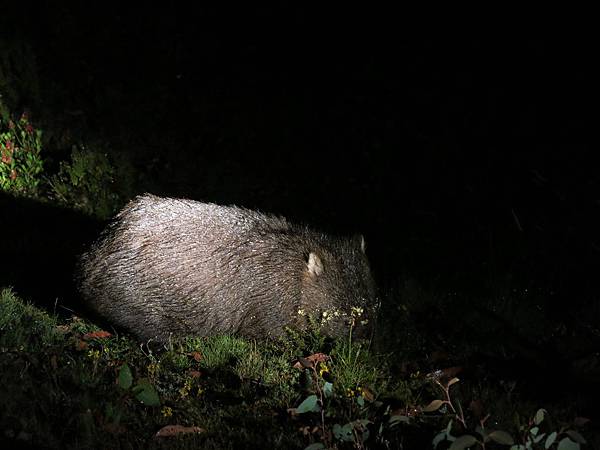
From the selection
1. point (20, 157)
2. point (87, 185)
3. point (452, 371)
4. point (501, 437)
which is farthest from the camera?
point (20, 157)

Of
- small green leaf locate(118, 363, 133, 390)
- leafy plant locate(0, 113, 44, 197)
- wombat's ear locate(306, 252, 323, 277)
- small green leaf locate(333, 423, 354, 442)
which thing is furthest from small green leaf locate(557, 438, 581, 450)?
leafy plant locate(0, 113, 44, 197)

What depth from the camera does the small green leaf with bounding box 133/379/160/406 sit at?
325cm

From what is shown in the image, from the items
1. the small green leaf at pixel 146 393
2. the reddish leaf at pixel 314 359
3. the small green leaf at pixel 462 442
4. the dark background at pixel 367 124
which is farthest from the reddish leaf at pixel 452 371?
the small green leaf at pixel 146 393

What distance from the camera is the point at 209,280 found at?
13.0 feet

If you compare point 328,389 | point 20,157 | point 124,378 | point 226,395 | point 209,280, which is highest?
point 20,157

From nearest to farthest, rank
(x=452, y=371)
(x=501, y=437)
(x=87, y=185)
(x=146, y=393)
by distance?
(x=501, y=437) → (x=146, y=393) → (x=452, y=371) → (x=87, y=185)

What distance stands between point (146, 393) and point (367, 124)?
4.79 metres

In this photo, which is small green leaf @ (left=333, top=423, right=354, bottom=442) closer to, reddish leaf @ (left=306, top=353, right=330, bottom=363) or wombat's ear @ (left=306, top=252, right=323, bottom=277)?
reddish leaf @ (left=306, top=353, right=330, bottom=363)

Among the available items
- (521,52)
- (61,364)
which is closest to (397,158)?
(521,52)

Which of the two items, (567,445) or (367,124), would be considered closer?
(567,445)

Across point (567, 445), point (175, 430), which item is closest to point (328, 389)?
point (175, 430)

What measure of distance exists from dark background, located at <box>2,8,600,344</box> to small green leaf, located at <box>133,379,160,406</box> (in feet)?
6.46

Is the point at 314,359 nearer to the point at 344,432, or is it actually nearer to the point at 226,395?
the point at 226,395

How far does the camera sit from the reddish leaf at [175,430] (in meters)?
3.12
